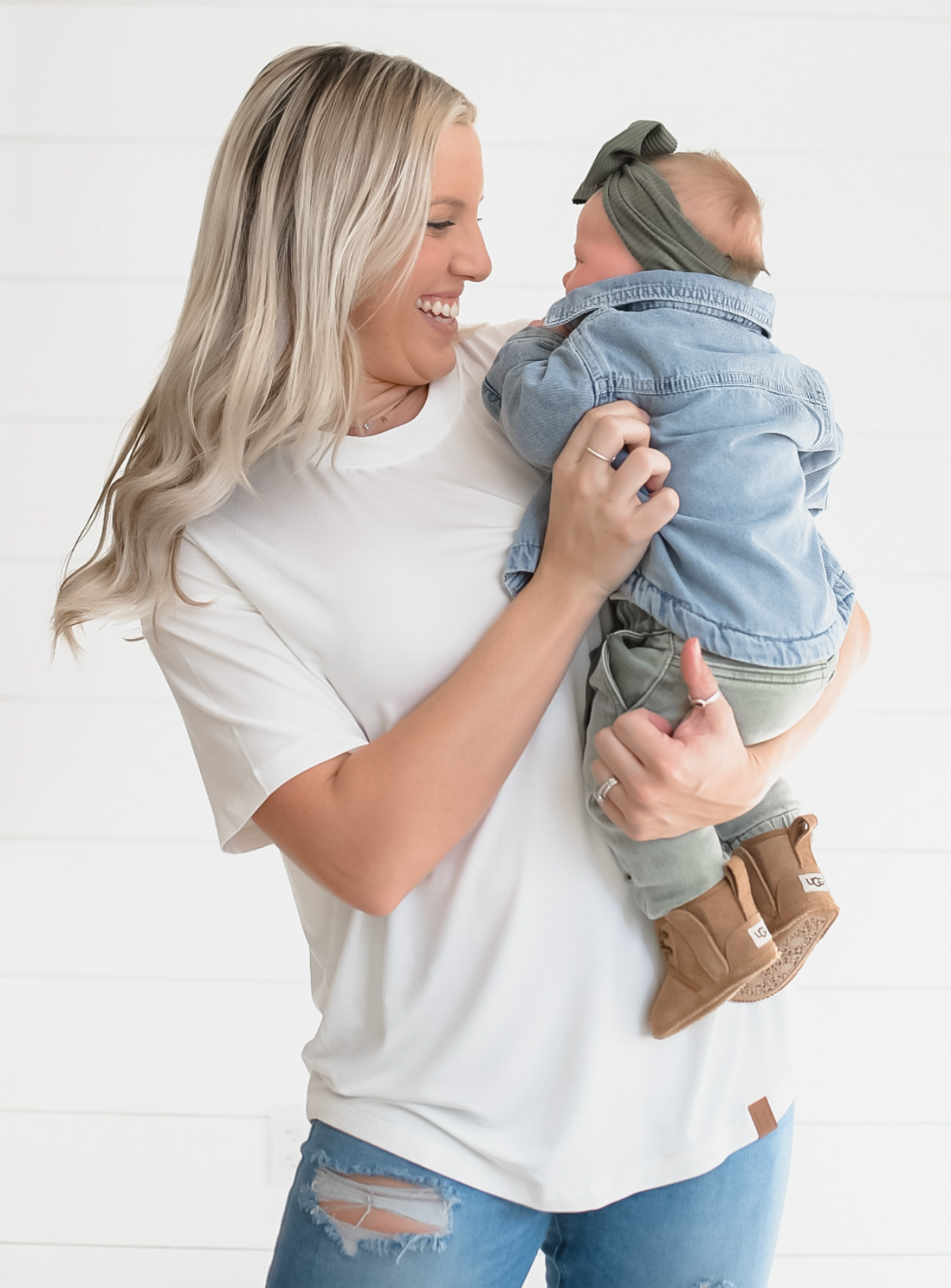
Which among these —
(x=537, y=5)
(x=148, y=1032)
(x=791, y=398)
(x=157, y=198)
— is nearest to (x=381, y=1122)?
(x=791, y=398)

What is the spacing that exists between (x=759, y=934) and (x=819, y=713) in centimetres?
26

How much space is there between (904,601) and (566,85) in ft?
3.72

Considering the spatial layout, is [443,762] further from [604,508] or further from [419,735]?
[604,508]

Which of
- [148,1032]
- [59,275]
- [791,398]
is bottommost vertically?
[148,1032]

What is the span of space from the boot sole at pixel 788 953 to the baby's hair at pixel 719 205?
0.63 meters

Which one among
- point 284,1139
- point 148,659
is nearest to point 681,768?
point 148,659

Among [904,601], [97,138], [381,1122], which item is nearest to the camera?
[381,1122]

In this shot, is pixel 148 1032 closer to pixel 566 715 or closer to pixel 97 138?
pixel 566 715

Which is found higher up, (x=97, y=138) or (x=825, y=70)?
(x=825, y=70)

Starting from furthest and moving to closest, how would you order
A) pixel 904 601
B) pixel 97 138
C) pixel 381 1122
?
pixel 904 601 < pixel 97 138 < pixel 381 1122

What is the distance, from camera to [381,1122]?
1029 mm

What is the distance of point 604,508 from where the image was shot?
0.99 m

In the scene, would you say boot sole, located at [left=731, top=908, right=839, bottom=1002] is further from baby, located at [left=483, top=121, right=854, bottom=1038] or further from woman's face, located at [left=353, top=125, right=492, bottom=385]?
woman's face, located at [left=353, top=125, right=492, bottom=385]

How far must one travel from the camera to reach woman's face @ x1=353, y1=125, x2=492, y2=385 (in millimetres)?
1090
